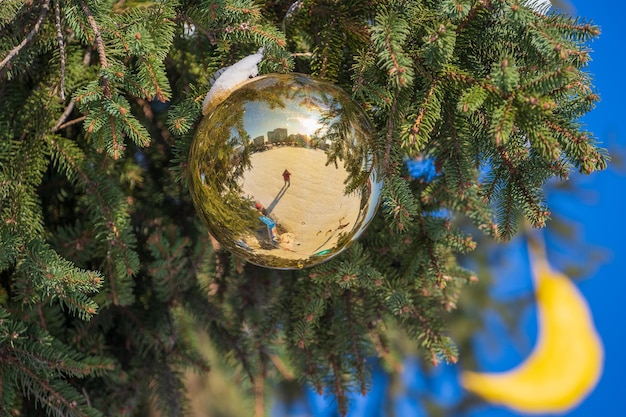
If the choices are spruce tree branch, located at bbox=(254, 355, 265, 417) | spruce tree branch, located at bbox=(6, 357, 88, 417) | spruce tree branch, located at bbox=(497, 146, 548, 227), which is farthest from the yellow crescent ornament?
spruce tree branch, located at bbox=(6, 357, 88, 417)

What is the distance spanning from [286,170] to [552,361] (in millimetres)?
1168

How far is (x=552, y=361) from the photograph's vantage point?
1.52m

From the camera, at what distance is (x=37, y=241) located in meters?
0.71

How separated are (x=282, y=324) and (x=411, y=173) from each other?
30 centimetres

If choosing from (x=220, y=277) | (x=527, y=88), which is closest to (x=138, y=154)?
(x=220, y=277)

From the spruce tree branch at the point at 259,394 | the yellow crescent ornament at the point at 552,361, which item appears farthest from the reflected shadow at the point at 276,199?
the yellow crescent ornament at the point at 552,361

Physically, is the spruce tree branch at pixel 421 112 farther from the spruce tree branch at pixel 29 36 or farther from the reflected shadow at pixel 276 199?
the spruce tree branch at pixel 29 36

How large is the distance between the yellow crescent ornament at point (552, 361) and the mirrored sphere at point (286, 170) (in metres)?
1.03

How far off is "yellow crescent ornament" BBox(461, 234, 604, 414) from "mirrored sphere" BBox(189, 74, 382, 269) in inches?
40.6

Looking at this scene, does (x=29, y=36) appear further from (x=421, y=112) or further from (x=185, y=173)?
(x=421, y=112)

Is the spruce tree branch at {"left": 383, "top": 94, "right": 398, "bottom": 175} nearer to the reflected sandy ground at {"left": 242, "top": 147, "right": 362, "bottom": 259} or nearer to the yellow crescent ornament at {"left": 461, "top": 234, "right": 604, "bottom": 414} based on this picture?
the reflected sandy ground at {"left": 242, "top": 147, "right": 362, "bottom": 259}

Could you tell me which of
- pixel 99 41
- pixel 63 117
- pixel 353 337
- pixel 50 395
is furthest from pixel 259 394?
pixel 99 41

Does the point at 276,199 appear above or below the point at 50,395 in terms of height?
above

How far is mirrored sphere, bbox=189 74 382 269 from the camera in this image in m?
0.60
